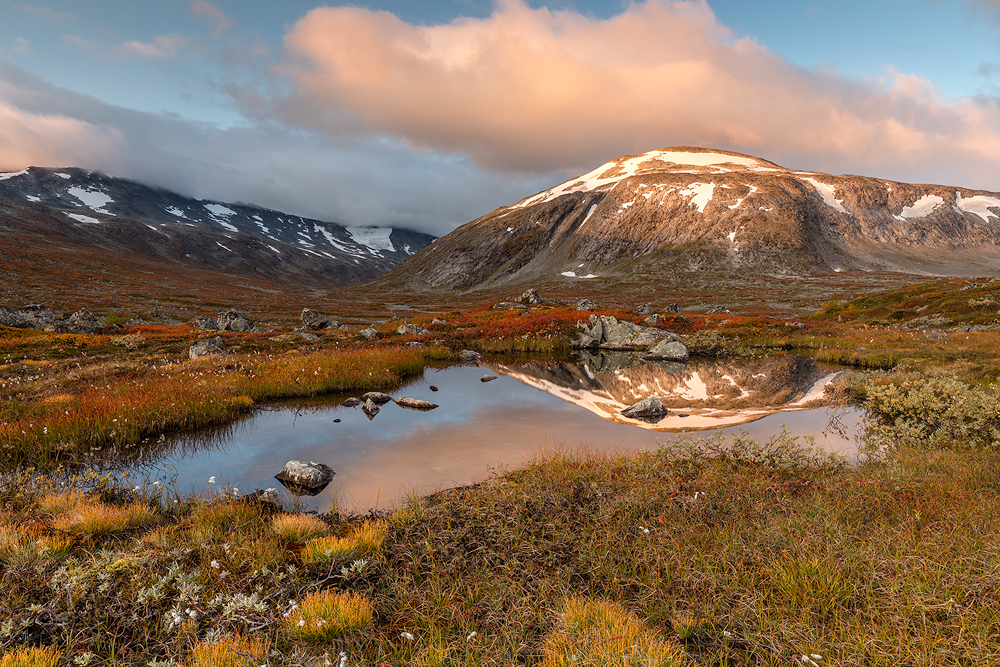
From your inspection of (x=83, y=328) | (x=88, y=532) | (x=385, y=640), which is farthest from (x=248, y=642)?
(x=83, y=328)

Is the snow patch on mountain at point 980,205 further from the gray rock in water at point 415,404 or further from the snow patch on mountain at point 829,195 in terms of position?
the gray rock in water at point 415,404

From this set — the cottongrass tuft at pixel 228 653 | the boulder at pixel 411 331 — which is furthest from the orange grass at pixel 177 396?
the boulder at pixel 411 331

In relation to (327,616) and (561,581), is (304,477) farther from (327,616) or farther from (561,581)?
(561,581)

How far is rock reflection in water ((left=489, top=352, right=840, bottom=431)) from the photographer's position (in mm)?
16484

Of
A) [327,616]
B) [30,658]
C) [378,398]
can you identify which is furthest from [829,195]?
[30,658]

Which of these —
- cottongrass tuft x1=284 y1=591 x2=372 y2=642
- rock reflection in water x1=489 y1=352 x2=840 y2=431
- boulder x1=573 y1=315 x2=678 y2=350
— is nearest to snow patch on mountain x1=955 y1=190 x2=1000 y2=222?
boulder x1=573 y1=315 x2=678 y2=350

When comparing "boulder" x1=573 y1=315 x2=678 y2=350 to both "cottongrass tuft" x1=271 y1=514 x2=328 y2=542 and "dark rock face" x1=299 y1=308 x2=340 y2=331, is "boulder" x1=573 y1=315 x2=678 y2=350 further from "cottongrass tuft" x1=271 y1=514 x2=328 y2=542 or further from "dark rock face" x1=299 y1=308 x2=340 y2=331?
"cottongrass tuft" x1=271 y1=514 x2=328 y2=542

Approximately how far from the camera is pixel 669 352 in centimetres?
3148

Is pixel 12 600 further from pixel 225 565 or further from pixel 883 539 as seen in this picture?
pixel 883 539

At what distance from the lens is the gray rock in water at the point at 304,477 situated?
9.90 m

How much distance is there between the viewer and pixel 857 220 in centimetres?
18088

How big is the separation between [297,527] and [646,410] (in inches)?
524

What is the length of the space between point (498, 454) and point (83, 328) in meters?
44.5

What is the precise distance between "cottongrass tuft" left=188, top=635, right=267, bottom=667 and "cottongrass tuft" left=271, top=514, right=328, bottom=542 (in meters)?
2.48
